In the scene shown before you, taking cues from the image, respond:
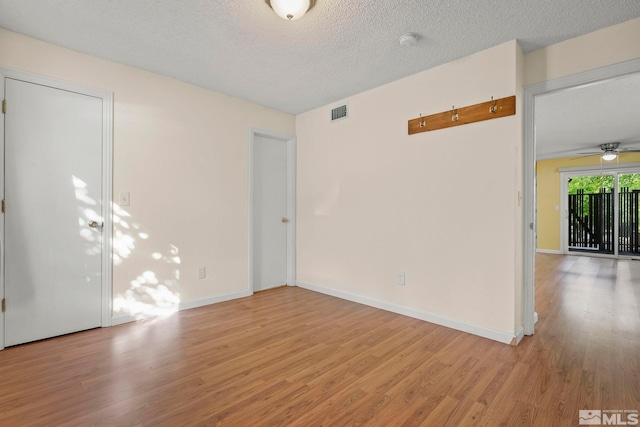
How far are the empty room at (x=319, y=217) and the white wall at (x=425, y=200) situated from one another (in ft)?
0.07

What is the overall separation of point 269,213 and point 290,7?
2829 millimetres

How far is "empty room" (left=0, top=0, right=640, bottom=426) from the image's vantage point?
1.96 meters

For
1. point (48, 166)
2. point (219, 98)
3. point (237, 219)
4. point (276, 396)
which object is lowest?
point (276, 396)

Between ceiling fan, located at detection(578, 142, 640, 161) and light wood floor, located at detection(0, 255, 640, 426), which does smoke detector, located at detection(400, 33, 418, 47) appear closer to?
light wood floor, located at detection(0, 255, 640, 426)

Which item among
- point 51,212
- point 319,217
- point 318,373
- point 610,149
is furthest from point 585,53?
point 610,149

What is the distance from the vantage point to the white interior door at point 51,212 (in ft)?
8.27

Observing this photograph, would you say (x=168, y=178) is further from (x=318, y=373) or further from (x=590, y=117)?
(x=590, y=117)

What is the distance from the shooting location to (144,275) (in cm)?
319

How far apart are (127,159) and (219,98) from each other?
1327mm

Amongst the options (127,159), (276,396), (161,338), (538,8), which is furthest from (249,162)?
(538,8)

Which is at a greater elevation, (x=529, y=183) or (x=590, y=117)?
(x=590, y=117)

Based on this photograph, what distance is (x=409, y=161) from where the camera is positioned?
329 centimetres

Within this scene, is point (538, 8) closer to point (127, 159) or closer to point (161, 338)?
point (127, 159)

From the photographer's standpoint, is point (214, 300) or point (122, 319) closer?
point (122, 319)
